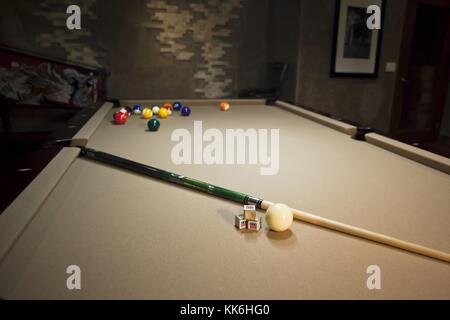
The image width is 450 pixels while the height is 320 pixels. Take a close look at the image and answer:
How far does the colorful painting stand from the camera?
11.5 ft

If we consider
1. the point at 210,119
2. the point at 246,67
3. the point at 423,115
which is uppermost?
the point at 246,67

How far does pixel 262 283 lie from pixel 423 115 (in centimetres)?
510

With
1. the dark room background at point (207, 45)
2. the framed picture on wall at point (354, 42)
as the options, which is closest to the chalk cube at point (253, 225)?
the dark room background at point (207, 45)

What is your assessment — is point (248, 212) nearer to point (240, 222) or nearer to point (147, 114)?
point (240, 222)

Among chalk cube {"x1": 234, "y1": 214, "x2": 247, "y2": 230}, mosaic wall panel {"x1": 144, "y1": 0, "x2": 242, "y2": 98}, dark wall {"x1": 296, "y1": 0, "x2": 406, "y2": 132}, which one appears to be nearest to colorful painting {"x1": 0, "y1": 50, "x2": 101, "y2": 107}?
mosaic wall panel {"x1": 144, "y1": 0, "x2": 242, "y2": 98}

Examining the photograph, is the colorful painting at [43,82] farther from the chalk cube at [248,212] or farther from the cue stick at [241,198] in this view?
the chalk cube at [248,212]

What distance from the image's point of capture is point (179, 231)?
29.6 inches

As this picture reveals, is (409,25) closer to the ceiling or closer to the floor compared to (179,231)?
closer to the ceiling

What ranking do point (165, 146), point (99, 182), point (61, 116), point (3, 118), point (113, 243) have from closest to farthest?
1. point (113, 243)
2. point (99, 182)
3. point (165, 146)
4. point (3, 118)
5. point (61, 116)

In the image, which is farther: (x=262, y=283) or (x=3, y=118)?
(x=3, y=118)

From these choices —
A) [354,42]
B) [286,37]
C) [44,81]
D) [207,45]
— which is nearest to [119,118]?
[44,81]

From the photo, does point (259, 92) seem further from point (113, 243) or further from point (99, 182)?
point (113, 243)

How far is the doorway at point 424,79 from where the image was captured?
4469 mm
